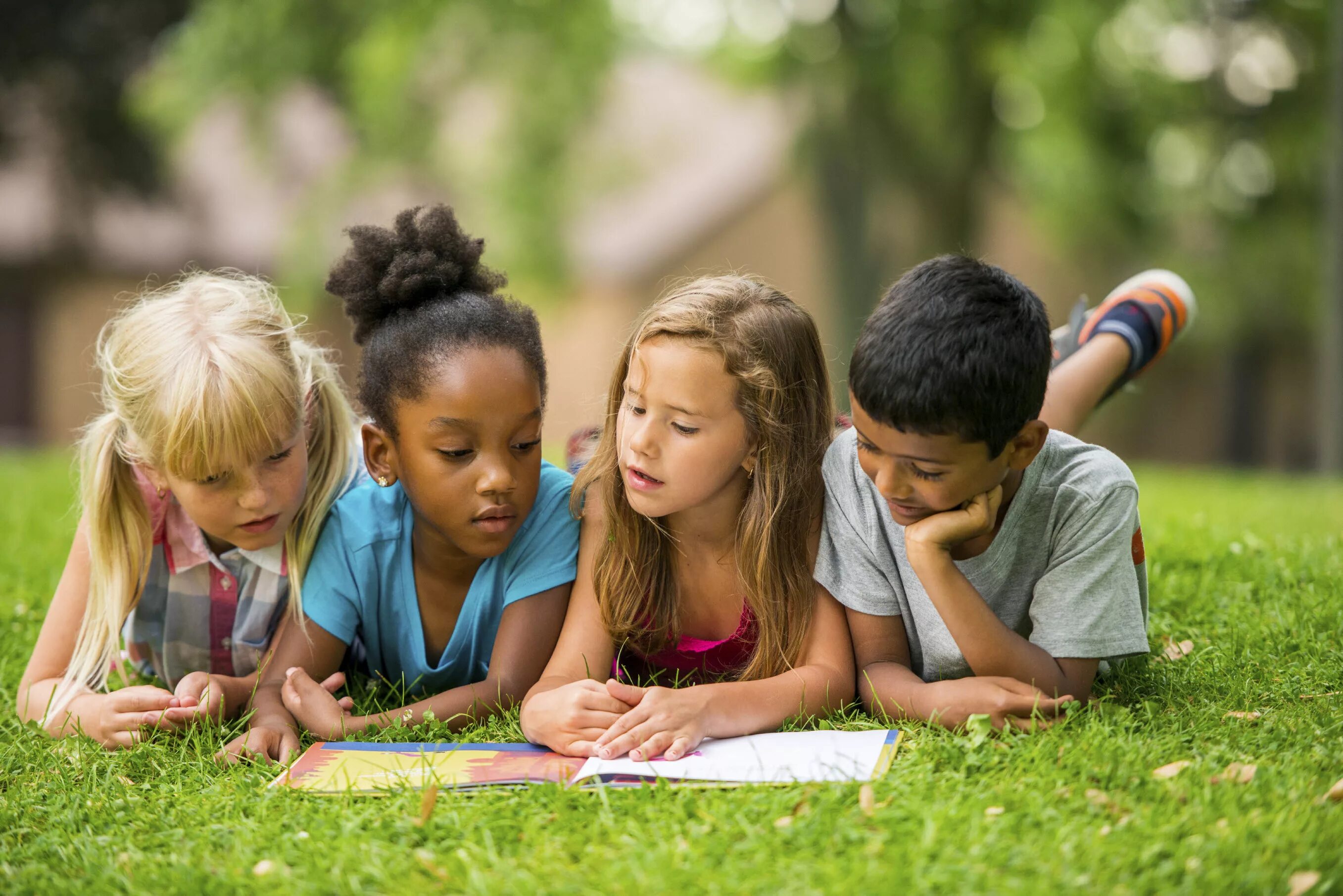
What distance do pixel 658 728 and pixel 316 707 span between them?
1.02 metres

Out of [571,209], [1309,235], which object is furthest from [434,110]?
[1309,235]

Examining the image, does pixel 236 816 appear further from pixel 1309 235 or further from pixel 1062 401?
pixel 1309 235

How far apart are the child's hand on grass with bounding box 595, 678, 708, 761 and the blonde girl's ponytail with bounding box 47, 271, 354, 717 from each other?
3.89 ft

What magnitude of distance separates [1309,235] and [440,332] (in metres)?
16.5

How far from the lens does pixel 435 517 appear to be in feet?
11.0

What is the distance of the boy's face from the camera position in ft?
9.26

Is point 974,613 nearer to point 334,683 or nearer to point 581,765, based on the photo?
point 581,765

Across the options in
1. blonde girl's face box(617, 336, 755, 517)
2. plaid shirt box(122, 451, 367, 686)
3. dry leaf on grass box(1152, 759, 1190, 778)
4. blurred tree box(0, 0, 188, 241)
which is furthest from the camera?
blurred tree box(0, 0, 188, 241)

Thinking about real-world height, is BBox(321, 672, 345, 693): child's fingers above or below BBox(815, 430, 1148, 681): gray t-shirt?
below

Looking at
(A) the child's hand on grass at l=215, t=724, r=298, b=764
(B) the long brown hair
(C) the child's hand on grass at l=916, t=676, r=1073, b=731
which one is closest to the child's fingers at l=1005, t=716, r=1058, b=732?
(C) the child's hand on grass at l=916, t=676, r=1073, b=731

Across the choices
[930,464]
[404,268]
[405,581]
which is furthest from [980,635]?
[404,268]

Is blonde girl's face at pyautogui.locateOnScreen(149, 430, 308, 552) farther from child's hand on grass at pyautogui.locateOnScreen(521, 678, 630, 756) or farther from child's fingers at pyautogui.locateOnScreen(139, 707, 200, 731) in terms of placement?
child's hand on grass at pyautogui.locateOnScreen(521, 678, 630, 756)

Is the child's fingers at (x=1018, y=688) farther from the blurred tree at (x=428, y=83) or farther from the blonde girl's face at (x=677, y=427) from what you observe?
the blurred tree at (x=428, y=83)

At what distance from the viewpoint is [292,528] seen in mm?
3580
